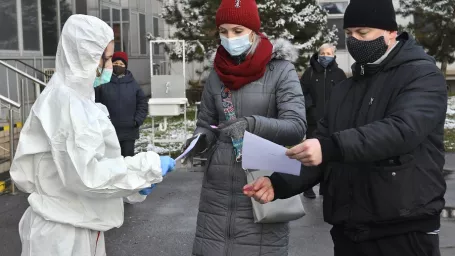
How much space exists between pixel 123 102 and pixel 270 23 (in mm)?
9629

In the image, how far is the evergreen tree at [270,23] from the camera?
16359 mm

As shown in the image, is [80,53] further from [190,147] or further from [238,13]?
[238,13]

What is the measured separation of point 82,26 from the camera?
292cm

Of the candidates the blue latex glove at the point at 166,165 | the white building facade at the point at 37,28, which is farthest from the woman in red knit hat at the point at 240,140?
the white building facade at the point at 37,28

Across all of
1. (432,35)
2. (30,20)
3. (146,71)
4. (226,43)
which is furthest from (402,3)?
(226,43)

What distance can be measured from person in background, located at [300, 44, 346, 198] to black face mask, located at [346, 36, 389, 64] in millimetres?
5058

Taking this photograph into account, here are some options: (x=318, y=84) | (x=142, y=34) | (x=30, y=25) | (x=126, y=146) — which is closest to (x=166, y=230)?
(x=126, y=146)

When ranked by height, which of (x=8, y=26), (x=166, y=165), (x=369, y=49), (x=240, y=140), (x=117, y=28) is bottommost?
(x=166, y=165)

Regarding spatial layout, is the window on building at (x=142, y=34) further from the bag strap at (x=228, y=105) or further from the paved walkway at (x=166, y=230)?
the bag strap at (x=228, y=105)

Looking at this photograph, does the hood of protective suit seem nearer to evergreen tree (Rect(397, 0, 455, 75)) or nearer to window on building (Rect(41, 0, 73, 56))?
window on building (Rect(41, 0, 73, 56))

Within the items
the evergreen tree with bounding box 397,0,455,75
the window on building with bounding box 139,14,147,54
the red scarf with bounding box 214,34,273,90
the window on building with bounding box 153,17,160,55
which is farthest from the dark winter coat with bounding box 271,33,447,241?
the window on building with bounding box 153,17,160,55

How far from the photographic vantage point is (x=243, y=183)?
10.2ft

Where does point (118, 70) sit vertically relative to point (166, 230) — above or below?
above

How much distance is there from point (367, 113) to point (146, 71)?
21.6 metres
